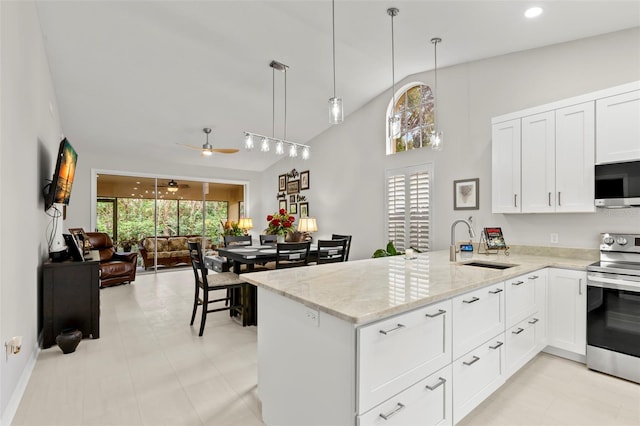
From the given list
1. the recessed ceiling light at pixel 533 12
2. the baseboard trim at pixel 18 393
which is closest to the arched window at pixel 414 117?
the recessed ceiling light at pixel 533 12

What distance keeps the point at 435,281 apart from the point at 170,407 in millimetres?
1979

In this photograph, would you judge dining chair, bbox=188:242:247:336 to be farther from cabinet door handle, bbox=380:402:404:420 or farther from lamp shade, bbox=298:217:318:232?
lamp shade, bbox=298:217:318:232

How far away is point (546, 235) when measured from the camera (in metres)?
3.48

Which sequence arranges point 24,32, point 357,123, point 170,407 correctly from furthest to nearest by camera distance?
1. point 357,123
2. point 24,32
3. point 170,407

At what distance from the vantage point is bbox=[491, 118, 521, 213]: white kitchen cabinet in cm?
340

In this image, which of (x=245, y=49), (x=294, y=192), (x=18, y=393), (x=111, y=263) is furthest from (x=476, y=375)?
(x=111, y=263)

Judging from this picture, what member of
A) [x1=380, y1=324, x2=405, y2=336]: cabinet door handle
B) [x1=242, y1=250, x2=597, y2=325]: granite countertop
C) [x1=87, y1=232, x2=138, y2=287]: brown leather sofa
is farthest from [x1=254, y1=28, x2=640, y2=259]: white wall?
[x1=87, y1=232, x2=138, y2=287]: brown leather sofa

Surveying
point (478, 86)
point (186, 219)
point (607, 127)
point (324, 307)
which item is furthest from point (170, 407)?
point (186, 219)

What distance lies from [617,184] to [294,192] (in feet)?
18.6

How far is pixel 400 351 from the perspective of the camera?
4.94 ft

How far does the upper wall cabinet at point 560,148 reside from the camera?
2721mm

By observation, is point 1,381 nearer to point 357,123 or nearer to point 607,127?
point 607,127

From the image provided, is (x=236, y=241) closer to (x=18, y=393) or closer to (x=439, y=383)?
(x=18, y=393)

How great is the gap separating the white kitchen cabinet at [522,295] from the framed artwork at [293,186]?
208 inches
